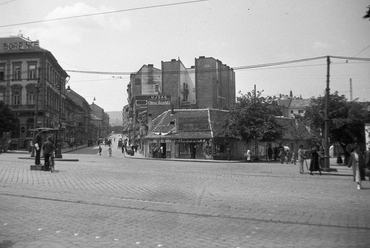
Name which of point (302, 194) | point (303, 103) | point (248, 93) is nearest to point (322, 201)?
point (302, 194)

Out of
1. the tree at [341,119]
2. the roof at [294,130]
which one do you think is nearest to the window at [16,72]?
the roof at [294,130]

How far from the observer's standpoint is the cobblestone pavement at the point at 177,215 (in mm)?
6285

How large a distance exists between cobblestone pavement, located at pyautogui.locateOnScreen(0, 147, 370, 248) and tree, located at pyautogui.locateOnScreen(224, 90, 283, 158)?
28.9m

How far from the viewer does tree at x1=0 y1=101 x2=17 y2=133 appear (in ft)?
172

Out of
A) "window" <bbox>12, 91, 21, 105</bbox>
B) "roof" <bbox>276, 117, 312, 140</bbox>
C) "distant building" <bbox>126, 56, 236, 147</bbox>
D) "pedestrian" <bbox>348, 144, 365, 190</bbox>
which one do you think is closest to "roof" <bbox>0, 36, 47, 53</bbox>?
"window" <bbox>12, 91, 21, 105</bbox>

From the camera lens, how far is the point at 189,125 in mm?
48469

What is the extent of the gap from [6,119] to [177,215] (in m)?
51.2

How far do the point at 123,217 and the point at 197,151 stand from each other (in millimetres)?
38531

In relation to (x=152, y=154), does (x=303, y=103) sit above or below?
above

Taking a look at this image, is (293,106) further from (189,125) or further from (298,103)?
(189,125)

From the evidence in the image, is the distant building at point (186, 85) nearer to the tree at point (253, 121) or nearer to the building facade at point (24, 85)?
the building facade at point (24, 85)

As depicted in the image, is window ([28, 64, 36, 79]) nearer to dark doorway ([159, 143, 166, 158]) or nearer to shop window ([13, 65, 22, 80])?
shop window ([13, 65, 22, 80])

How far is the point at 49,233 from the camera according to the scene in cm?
653

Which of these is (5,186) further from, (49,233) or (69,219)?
(49,233)
